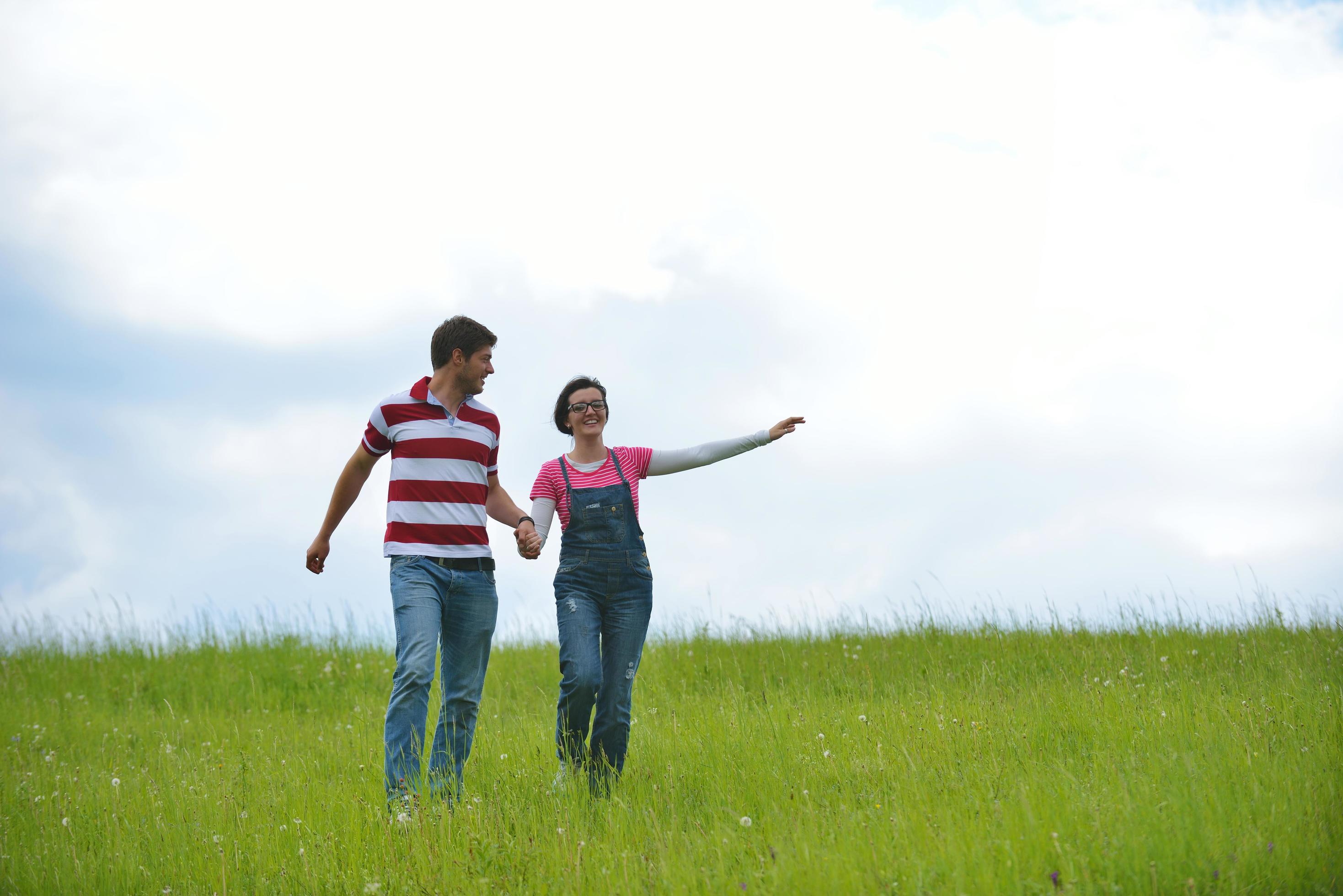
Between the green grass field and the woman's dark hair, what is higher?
the woman's dark hair

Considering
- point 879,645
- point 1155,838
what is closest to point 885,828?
point 1155,838

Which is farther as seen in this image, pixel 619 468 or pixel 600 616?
pixel 619 468

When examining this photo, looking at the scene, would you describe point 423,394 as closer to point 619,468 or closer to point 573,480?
point 573,480

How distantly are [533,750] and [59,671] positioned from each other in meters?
11.0

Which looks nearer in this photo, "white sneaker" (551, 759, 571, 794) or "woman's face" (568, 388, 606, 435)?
"white sneaker" (551, 759, 571, 794)

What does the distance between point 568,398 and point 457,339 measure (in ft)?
2.94

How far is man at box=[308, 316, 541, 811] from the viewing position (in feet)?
21.1

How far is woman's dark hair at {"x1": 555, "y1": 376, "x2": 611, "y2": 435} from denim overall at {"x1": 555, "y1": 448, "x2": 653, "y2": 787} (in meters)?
0.56

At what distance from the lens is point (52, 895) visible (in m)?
6.41

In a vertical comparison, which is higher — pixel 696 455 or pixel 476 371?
pixel 476 371

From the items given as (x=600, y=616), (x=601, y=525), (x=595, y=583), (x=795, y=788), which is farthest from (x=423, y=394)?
(x=795, y=788)

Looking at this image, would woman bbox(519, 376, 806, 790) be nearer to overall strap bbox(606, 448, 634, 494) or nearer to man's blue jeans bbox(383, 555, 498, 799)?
overall strap bbox(606, 448, 634, 494)

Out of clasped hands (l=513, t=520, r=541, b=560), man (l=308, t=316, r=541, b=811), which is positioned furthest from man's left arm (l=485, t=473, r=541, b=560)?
clasped hands (l=513, t=520, r=541, b=560)

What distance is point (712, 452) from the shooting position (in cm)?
707
